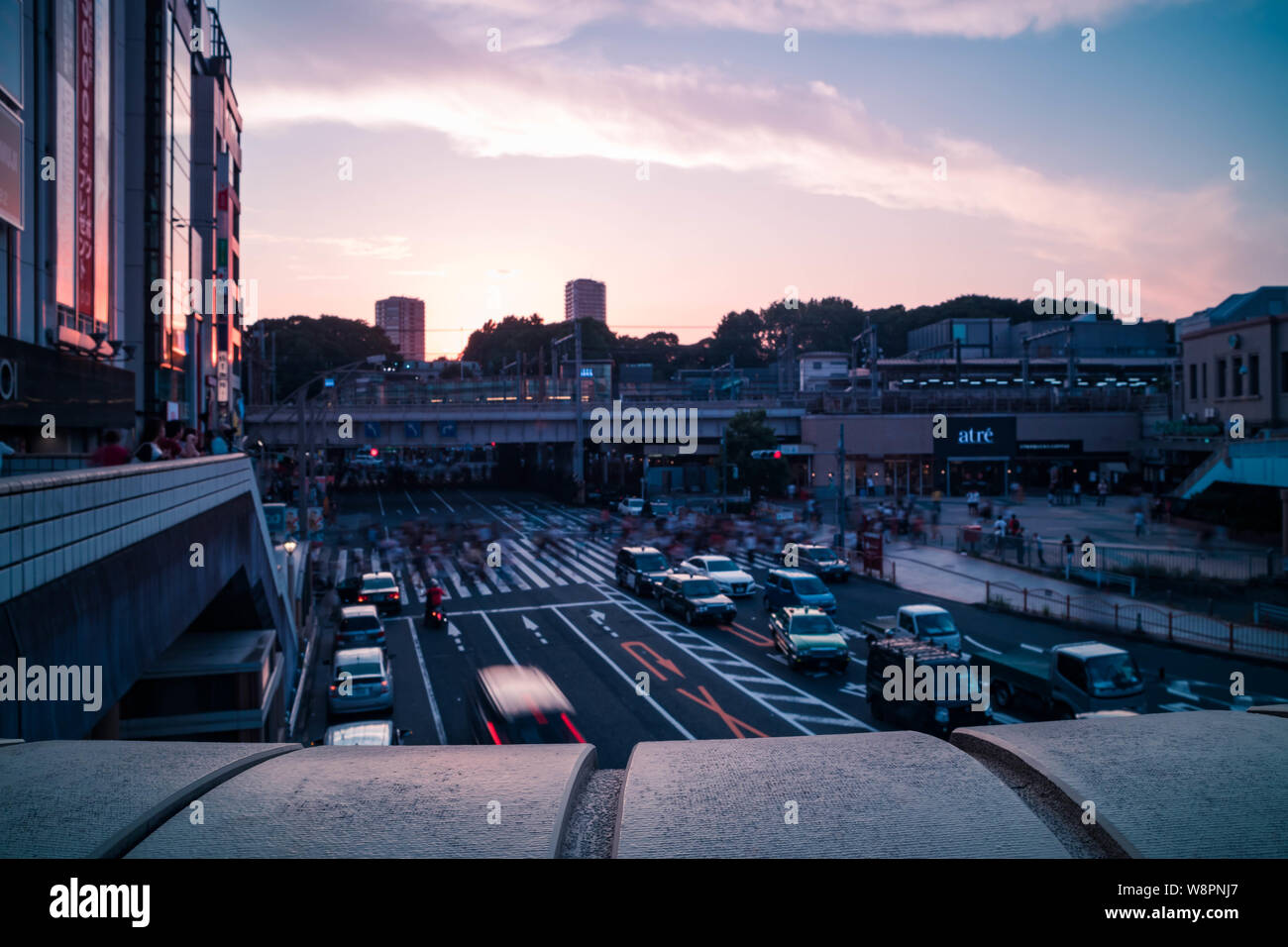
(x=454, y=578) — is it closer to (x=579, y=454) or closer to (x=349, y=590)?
(x=349, y=590)

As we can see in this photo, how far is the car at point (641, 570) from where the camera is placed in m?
26.1

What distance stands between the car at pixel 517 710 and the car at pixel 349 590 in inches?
544

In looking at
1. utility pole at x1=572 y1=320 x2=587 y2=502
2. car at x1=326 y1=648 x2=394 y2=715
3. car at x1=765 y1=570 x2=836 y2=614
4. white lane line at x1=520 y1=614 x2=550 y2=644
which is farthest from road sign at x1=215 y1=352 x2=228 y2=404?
car at x1=765 y1=570 x2=836 y2=614

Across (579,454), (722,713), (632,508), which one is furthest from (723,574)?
(579,454)

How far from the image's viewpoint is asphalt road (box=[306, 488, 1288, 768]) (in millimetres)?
14227

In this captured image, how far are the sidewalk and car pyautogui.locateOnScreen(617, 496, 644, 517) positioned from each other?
13540mm

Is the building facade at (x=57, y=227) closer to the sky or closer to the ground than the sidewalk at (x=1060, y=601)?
closer to the sky

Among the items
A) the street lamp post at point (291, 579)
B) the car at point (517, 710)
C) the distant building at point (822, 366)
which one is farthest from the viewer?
the distant building at point (822, 366)

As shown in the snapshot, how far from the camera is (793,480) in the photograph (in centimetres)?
5616

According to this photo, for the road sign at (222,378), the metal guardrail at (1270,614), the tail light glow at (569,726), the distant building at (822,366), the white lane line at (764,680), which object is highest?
the distant building at (822,366)

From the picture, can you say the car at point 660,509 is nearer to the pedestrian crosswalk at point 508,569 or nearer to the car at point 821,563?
the pedestrian crosswalk at point 508,569

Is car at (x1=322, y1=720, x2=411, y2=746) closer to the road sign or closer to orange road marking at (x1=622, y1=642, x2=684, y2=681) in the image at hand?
orange road marking at (x1=622, y1=642, x2=684, y2=681)

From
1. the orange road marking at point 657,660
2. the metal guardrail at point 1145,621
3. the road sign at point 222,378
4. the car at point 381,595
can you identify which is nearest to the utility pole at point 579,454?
the road sign at point 222,378

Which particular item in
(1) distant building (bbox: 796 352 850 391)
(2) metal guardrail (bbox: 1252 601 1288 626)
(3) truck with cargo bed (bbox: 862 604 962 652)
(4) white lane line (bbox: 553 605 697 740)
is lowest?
(4) white lane line (bbox: 553 605 697 740)
